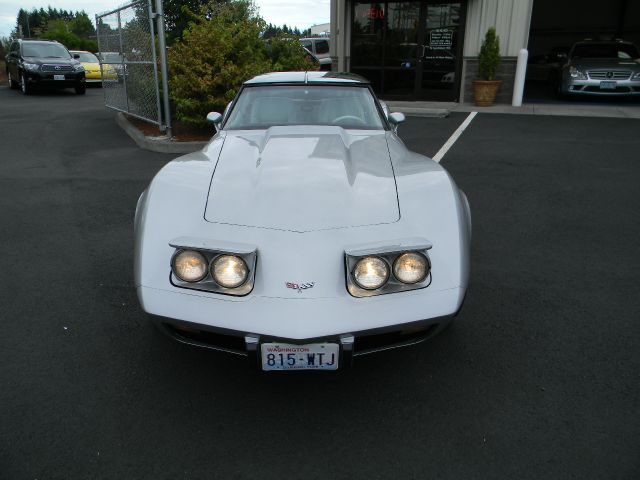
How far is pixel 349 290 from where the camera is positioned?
2.27 m

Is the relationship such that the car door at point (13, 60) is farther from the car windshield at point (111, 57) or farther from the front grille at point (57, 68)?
the car windshield at point (111, 57)

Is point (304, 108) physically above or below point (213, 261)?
above

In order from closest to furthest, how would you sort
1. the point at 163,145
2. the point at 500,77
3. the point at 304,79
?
the point at 304,79 < the point at 163,145 < the point at 500,77

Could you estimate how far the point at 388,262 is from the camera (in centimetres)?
229

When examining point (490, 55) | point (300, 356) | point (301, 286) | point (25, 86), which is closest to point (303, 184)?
point (301, 286)

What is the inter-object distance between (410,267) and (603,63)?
13.0m

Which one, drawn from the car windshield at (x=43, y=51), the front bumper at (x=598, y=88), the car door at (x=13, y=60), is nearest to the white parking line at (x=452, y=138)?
the front bumper at (x=598, y=88)

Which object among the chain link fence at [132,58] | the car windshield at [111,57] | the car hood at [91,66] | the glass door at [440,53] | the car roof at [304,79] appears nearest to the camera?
the car roof at [304,79]

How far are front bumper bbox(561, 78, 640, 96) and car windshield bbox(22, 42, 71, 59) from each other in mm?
15391

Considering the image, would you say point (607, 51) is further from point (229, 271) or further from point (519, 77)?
point (229, 271)

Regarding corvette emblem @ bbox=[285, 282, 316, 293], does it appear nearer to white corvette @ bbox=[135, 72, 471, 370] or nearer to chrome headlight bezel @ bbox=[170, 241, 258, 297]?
white corvette @ bbox=[135, 72, 471, 370]

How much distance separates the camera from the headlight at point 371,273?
2268 millimetres

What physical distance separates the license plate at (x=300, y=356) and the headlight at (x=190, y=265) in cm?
43

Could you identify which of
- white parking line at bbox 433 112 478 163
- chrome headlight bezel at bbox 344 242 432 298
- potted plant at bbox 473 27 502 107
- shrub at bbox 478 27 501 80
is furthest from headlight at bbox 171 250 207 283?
shrub at bbox 478 27 501 80
